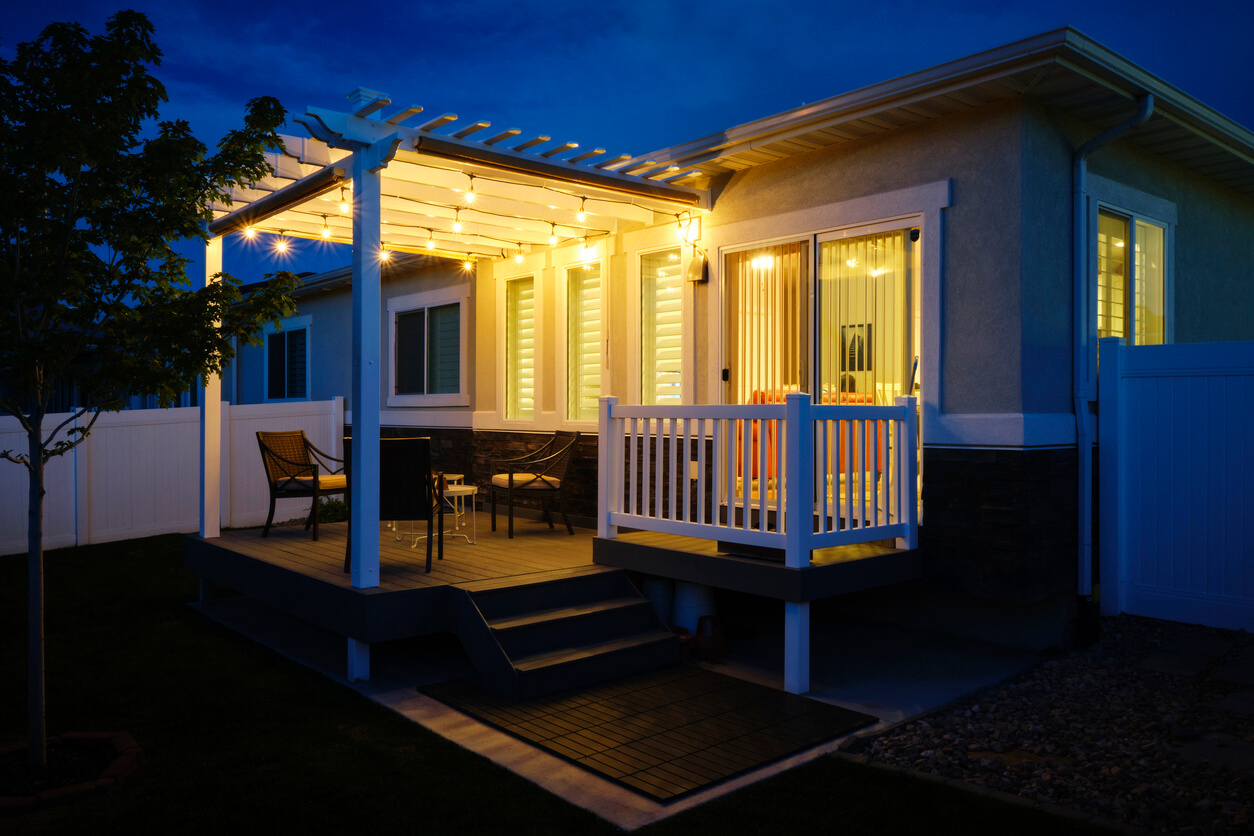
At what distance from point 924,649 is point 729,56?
12107cm

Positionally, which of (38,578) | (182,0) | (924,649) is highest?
(182,0)

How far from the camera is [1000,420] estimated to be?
5.21 m

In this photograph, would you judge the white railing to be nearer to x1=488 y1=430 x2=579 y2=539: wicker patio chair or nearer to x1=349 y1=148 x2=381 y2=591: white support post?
x1=488 y1=430 x2=579 y2=539: wicker patio chair

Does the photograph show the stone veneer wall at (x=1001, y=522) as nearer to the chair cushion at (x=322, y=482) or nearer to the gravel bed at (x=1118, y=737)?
the gravel bed at (x=1118, y=737)

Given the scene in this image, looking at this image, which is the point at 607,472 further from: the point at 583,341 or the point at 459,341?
the point at 459,341

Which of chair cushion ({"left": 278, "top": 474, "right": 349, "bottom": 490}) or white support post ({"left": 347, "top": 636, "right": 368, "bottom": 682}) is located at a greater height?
Result: chair cushion ({"left": 278, "top": 474, "right": 349, "bottom": 490})

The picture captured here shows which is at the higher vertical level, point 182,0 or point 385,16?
point 385,16

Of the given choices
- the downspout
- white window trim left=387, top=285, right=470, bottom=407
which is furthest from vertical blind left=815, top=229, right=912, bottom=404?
white window trim left=387, top=285, right=470, bottom=407

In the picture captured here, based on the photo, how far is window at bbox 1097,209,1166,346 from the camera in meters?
6.14

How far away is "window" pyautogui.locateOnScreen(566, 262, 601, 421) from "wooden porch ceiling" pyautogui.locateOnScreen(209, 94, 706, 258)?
1.27 ft

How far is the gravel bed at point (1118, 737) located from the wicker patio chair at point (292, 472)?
4.42 m

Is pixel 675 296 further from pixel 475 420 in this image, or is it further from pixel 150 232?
pixel 150 232

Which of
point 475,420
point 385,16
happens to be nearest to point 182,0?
point 385,16

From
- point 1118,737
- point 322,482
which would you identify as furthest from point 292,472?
point 1118,737
